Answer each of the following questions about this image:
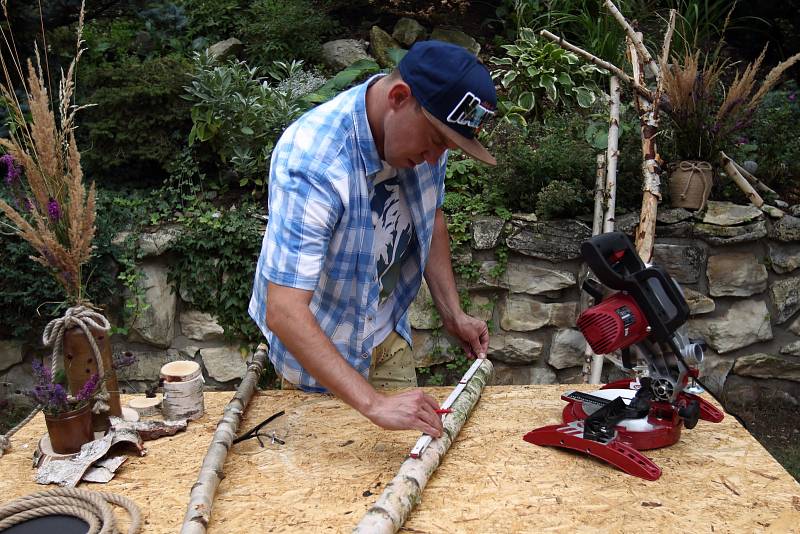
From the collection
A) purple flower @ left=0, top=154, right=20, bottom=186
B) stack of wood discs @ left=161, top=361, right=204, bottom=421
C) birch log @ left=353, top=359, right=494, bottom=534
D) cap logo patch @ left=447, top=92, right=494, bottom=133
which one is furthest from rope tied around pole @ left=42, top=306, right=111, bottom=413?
cap logo patch @ left=447, top=92, right=494, bottom=133

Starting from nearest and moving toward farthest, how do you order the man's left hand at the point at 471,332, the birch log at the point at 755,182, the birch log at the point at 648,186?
the man's left hand at the point at 471,332
the birch log at the point at 648,186
the birch log at the point at 755,182

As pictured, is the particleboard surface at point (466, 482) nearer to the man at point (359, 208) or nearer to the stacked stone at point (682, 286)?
the man at point (359, 208)

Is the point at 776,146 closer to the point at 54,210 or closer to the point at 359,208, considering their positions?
the point at 359,208

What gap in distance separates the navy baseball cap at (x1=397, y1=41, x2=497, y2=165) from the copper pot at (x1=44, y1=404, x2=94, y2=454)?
128 cm

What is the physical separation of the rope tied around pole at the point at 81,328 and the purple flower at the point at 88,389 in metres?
0.05

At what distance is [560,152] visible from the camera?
4242 millimetres

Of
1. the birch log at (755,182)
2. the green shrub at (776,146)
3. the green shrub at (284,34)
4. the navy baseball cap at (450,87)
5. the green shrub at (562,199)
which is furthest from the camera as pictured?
the green shrub at (284,34)

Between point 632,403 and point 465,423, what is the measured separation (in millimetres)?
500

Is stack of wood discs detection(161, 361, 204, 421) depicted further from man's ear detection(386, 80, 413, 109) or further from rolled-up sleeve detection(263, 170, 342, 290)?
man's ear detection(386, 80, 413, 109)

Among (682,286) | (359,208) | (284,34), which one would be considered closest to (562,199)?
(682,286)

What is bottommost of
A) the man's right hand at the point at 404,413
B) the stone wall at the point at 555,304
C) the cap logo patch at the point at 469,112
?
the stone wall at the point at 555,304

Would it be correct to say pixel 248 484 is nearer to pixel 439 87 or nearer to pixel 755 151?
pixel 439 87

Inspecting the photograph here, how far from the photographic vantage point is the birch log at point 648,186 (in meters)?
3.89

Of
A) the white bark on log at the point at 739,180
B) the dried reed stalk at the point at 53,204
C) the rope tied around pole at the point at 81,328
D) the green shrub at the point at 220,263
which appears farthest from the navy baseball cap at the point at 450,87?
the white bark on log at the point at 739,180
